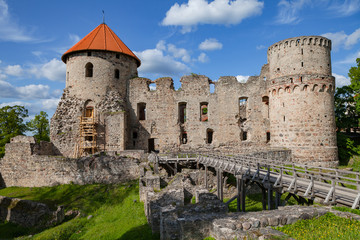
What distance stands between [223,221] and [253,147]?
18.2 m

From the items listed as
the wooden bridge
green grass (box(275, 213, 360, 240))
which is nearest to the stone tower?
the wooden bridge

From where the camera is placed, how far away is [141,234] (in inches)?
371

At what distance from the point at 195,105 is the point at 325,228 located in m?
19.5

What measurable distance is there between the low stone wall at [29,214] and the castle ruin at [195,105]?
7093mm

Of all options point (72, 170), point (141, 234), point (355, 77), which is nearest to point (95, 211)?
point (72, 170)

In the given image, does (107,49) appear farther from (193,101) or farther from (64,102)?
(193,101)

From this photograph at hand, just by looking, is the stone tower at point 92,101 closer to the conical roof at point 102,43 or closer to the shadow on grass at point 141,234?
the conical roof at point 102,43

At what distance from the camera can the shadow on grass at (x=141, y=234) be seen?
8.85m

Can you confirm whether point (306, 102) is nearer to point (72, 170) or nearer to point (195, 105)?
point (195, 105)

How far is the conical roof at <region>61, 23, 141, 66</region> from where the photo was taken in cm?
2277

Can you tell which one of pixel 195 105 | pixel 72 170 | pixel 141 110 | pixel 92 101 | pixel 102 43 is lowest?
pixel 72 170

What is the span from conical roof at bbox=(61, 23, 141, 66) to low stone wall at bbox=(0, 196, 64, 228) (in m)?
13.5

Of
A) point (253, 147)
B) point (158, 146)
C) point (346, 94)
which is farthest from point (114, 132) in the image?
point (346, 94)

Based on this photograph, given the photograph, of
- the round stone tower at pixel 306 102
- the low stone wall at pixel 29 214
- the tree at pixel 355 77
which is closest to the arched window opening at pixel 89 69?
the low stone wall at pixel 29 214
